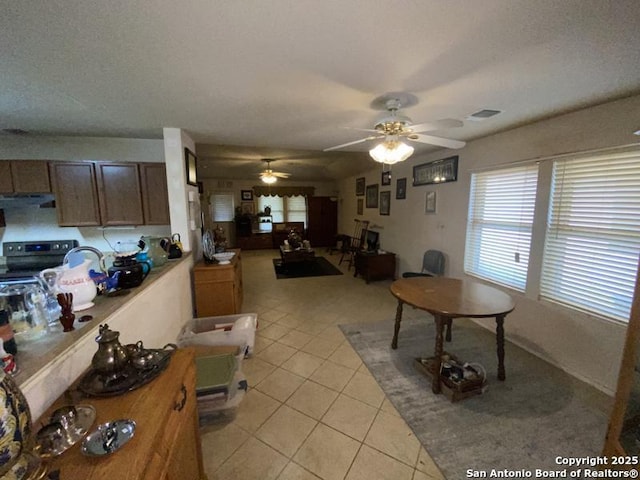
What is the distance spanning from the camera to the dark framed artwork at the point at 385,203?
511 centimetres

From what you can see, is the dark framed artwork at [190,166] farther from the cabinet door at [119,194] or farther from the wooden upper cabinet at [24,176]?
the wooden upper cabinet at [24,176]

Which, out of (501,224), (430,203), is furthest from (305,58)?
(430,203)

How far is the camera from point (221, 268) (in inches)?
111

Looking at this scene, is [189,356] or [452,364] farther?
[452,364]

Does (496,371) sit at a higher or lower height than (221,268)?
lower

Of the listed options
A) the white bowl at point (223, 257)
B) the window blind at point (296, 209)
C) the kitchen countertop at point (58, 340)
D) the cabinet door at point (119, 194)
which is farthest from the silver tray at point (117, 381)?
the window blind at point (296, 209)

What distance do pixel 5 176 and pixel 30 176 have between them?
205 mm

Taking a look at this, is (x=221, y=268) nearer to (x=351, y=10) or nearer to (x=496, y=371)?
(x=351, y=10)

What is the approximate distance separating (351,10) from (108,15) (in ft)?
3.34

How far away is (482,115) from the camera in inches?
87.1

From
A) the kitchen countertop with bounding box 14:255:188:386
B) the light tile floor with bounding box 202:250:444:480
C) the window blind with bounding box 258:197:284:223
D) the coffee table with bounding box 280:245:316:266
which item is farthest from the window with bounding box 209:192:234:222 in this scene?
the kitchen countertop with bounding box 14:255:188:386

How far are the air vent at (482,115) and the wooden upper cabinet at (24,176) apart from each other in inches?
174

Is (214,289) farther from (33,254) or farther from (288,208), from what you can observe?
(288,208)

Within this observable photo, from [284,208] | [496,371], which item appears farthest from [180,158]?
[284,208]
